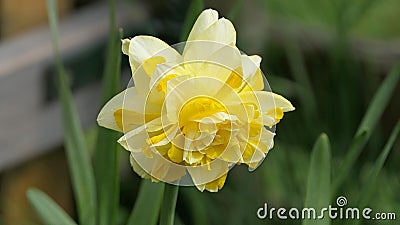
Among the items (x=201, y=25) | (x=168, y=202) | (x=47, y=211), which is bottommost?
(x=47, y=211)

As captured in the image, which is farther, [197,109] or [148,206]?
[148,206]

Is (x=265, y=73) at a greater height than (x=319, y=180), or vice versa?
(x=319, y=180)

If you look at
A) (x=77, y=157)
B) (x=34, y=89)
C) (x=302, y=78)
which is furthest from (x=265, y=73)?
(x=77, y=157)

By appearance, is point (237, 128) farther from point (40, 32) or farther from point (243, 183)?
point (40, 32)

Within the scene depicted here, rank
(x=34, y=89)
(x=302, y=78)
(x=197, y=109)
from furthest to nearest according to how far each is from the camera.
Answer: (x=302, y=78)
(x=34, y=89)
(x=197, y=109)

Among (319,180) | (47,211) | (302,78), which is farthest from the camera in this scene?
(302,78)

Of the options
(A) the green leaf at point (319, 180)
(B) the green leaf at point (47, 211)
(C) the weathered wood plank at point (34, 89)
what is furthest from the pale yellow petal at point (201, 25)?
(C) the weathered wood plank at point (34, 89)

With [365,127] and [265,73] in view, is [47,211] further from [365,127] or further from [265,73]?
[265,73]

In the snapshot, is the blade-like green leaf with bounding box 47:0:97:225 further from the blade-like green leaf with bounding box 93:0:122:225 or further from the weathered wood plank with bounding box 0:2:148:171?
the weathered wood plank with bounding box 0:2:148:171
